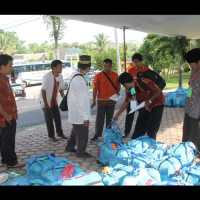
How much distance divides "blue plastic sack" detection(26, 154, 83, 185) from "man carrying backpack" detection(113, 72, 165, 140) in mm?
1494

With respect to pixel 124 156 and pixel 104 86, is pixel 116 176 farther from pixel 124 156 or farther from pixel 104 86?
pixel 104 86

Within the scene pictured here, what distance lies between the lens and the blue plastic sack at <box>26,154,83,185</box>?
2.72m

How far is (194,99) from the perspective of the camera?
355 cm

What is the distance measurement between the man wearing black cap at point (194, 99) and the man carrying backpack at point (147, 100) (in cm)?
43

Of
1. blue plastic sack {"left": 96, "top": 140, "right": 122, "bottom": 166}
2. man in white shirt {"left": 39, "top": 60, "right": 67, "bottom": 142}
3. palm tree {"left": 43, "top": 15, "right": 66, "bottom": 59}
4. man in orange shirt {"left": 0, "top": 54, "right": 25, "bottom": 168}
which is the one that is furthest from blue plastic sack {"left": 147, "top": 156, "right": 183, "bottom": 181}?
palm tree {"left": 43, "top": 15, "right": 66, "bottom": 59}

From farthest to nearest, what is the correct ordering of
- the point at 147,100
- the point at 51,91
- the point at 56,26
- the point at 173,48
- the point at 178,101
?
the point at 56,26 → the point at 173,48 → the point at 178,101 → the point at 51,91 → the point at 147,100

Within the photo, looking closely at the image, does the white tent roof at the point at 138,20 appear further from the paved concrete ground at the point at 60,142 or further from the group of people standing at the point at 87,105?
the paved concrete ground at the point at 60,142

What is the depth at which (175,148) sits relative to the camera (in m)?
3.23

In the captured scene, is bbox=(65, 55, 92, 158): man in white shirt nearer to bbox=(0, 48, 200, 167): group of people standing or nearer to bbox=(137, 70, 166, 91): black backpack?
bbox=(0, 48, 200, 167): group of people standing

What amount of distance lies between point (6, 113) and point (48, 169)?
4.07ft

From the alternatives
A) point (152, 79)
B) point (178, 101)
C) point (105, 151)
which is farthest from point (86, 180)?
point (178, 101)
